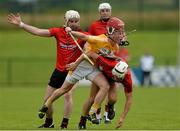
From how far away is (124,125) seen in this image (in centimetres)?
1636

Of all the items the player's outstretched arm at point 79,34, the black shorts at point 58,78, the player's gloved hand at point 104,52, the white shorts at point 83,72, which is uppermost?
the player's outstretched arm at point 79,34

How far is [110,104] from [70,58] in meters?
1.40

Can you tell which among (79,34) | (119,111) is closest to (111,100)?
(79,34)

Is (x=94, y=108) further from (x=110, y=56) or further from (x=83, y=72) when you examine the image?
(x=110, y=56)

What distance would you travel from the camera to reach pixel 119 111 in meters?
21.6

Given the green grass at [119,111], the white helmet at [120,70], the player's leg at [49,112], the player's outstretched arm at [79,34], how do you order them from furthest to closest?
the green grass at [119,111] → the player's leg at [49,112] → the player's outstretched arm at [79,34] → the white helmet at [120,70]

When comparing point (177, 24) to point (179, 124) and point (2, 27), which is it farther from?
point (179, 124)

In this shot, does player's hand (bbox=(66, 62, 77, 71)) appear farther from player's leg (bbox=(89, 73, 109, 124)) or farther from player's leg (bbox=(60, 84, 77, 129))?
player's leg (bbox=(60, 84, 77, 129))

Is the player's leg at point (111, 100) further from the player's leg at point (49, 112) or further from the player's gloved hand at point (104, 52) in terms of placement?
the player's leg at point (49, 112)

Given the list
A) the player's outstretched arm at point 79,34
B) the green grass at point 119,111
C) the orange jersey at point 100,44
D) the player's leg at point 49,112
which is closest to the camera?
the player's outstretched arm at point 79,34

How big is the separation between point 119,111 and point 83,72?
22.3 ft

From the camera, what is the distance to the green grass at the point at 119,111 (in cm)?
1641

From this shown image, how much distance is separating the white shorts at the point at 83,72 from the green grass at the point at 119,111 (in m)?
1.16

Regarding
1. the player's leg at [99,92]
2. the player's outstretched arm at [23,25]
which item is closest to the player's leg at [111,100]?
the player's leg at [99,92]
